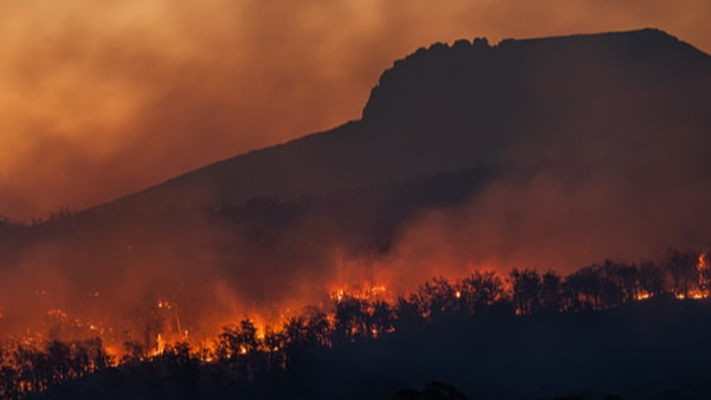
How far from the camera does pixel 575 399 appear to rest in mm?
160750

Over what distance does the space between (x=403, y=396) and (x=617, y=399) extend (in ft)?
126

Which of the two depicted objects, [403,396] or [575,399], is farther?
→ [575,399]

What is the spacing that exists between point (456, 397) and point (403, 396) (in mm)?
7208

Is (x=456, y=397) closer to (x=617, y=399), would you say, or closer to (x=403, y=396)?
(x=403, y=396)

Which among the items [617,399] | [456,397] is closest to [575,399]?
[617,399]

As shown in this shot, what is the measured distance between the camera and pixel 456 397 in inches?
5699

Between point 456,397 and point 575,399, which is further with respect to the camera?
point 575,399

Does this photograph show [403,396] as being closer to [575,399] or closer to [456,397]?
[456,397]

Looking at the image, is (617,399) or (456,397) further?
(617,399)

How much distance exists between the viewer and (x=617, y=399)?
538ft

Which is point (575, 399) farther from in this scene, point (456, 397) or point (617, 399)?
Answer: point (456, 397)

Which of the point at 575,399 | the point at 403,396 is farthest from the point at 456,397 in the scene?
the point at 575,399

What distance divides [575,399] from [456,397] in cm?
2433

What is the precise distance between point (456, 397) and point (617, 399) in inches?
1237
